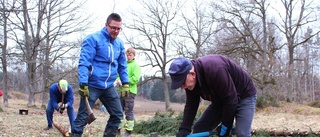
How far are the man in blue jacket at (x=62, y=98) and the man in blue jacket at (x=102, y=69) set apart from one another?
6.88 ft

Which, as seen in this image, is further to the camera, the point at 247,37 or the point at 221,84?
the point at 247,37

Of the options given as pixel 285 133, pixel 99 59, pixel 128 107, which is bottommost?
pixel 285 133

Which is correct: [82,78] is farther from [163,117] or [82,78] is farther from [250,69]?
[250,69]

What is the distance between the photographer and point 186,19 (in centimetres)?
3269

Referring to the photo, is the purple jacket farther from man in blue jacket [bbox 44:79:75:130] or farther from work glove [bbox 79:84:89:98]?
man in blue jacket [bbox 44:79:75:130]

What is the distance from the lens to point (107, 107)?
4.79 meters

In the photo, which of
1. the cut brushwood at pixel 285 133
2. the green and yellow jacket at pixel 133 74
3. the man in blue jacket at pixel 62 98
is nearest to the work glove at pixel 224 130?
the green and yellow jacket at pixel 133 74

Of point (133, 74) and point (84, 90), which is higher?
point (133, 74)

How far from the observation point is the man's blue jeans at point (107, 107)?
4512mm

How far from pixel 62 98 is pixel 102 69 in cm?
261

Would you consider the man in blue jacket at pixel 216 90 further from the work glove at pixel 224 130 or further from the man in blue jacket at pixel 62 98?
the man in blue jacket at pixel 62 98

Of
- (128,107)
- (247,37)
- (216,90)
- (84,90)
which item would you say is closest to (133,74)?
(128,107)

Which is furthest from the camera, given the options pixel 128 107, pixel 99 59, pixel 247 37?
pixel 247 37

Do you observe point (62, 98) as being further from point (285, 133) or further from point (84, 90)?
point (285, 133)
